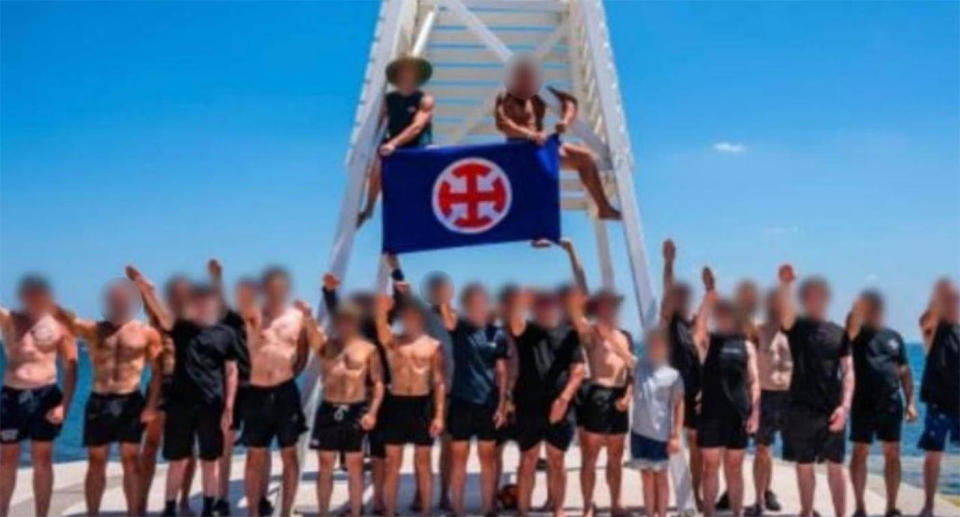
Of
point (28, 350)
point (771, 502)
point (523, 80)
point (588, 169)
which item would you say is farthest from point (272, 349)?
point (771, 502)

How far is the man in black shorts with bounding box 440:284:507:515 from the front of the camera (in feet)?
27.3

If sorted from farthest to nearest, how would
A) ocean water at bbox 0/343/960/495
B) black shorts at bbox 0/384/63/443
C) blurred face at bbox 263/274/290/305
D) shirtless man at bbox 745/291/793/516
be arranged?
ocean water at bbox 0/343/960/495, shirtless man at bbox 745/291/793/516, blurred face at bbox 263/274/290/305, black shorts at bbox 0/384/63/443

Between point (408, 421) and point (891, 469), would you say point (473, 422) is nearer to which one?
point (408, 421)

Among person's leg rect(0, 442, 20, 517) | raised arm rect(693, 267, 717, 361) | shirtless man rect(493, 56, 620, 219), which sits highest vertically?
shirtless man rect(493, 56, 620, 219)

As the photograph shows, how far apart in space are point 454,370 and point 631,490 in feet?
9.97

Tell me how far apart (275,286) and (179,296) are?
82cm

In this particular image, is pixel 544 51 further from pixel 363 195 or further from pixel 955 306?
pixel 955 306

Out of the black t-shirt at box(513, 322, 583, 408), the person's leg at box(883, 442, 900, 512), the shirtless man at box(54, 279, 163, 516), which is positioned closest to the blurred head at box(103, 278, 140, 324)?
the shirtless man at box(54, 279, 163, 516)

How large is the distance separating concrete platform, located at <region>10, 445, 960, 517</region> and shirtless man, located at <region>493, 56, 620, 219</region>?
2956mm

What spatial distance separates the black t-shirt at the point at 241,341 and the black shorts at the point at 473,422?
184cm

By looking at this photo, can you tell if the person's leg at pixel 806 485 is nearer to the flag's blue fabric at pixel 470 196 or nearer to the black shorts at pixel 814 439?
the black shorts at pixel 814 439

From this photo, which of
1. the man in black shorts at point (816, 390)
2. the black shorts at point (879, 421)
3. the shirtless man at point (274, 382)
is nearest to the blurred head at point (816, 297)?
the man in black shorts at point (816, 390)

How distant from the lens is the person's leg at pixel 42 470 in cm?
819

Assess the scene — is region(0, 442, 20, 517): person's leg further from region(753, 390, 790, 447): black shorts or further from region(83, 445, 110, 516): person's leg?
region(753, 390, 790, 447): black shorts
